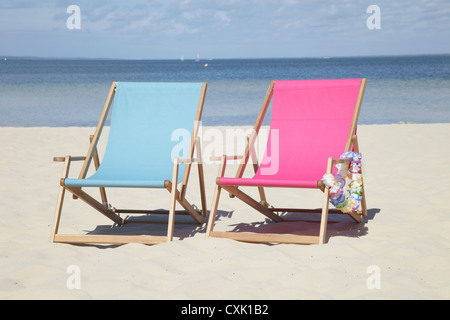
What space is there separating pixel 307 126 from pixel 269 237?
0.96 m

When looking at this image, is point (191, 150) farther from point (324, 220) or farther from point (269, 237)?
point (324, 220)

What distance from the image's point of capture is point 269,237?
344 cm

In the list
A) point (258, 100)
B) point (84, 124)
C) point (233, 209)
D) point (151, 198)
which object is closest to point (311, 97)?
point (233, 209)

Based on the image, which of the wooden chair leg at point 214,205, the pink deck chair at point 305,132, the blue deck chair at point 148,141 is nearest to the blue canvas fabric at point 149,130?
the blue deck chair at point 148,141

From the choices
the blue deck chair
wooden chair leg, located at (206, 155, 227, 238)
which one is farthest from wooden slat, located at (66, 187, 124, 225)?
wooden chair leg, located at (206, 155, 227, 238)

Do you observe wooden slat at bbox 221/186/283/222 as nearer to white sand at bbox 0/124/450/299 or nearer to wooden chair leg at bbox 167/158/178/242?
white sand at bbox 0/124/450/299

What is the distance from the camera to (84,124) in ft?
43.5

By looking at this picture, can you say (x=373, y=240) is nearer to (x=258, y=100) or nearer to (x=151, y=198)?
(x=151, y=198)

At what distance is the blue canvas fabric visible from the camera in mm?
3891

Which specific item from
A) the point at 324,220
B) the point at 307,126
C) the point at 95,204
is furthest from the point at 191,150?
the point at 324,220

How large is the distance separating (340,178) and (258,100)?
1561 cm

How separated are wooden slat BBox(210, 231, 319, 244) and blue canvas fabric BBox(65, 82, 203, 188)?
52 centimetres

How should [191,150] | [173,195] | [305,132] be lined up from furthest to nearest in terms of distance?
[305,132] → [191,150] → [173,195]

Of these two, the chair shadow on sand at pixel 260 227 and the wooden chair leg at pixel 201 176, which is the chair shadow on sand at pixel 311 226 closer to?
the chair shadow on sand at pixel 260 227
